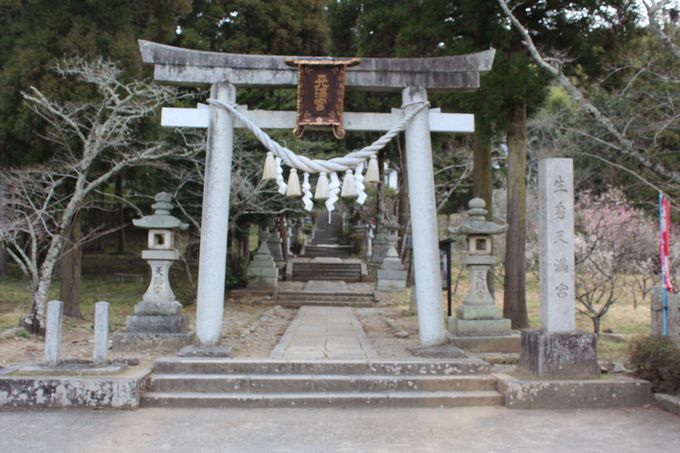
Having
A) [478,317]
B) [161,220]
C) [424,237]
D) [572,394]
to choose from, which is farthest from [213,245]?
[572,394]

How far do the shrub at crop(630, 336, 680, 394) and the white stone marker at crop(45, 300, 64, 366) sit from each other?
6.88 metres

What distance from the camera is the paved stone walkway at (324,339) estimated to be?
8070 mm

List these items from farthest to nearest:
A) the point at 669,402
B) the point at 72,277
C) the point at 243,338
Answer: the point at 72,277 → the point at 243,338 → the point at 669,402

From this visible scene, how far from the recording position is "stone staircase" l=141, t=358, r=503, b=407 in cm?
676

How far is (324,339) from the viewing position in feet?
32.0

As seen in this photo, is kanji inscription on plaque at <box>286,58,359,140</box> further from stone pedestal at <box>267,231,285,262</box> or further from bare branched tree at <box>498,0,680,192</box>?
stone pedestal at <box>267,231,285,262</box>

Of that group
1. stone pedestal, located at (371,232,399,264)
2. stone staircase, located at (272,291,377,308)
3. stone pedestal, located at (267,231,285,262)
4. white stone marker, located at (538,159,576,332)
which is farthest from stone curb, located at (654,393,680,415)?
stone pedestal, located at (267,231,285,262)

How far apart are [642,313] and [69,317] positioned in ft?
A: 46.0

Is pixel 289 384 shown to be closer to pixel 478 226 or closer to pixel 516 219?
pixel 478 226

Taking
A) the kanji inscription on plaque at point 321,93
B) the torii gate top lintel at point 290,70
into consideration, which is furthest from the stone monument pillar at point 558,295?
the kanji inscription on plaque at point 321,93

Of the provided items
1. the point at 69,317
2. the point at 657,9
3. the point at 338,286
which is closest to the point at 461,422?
the point at 657,9

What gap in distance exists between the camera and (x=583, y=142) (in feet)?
70.9

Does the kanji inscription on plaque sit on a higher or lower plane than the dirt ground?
higher

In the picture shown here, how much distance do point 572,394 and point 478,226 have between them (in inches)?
140
